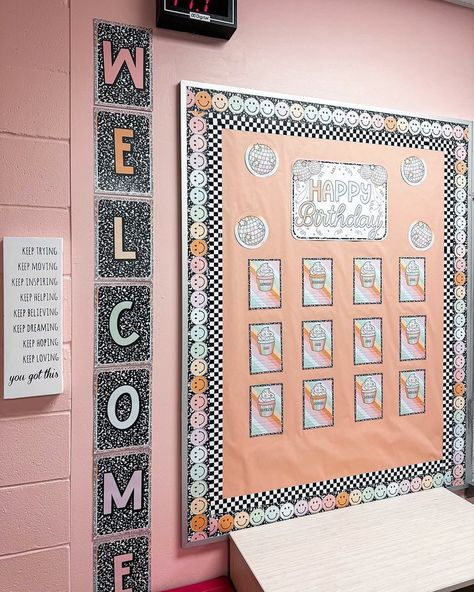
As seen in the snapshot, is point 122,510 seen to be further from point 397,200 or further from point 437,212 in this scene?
point 437,212

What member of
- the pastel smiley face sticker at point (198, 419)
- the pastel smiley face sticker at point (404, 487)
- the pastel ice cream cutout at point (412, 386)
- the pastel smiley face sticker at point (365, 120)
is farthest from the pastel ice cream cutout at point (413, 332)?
the pastel smiley face sticker at point (198, 419)

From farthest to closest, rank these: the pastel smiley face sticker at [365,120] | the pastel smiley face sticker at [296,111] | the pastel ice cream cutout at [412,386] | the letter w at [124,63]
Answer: the pastel ice cream cutout at [412,386], the pastel smiley face sticker at [365,120], the pastel smiley face sticker at [296,111], the letter w at [124,63]

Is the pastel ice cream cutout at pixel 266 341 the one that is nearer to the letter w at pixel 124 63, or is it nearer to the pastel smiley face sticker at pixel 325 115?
the pastel smiley face sticker at pixel 325 115

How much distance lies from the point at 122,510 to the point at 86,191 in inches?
39.8

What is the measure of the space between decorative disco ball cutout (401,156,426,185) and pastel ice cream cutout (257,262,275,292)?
0.69 m

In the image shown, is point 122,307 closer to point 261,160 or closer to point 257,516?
point 261,160

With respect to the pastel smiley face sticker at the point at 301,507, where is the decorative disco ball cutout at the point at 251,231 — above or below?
above

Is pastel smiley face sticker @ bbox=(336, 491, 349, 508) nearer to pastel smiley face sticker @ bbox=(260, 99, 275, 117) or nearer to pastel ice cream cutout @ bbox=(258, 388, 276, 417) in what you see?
pastel ice cream cutout @ bbox=(258, 388, 276, 417)

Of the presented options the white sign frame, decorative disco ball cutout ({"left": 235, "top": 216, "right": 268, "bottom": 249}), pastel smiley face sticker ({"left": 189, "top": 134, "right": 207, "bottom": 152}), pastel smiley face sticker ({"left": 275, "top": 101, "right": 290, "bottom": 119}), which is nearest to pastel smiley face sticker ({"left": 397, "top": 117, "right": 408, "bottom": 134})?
pastel smiley face sticker ({"left": 275, "top": 101, "right": 290, "bottom": 119})

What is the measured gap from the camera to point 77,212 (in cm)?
147

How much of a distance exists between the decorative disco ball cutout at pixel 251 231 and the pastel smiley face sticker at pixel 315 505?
3.12 ft

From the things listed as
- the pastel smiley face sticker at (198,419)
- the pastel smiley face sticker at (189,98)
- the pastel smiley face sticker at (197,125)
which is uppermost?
the pastel smiley face sticker at (189,98)

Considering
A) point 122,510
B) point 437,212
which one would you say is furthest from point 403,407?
point 122,510

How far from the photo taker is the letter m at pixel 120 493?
1514 mm
